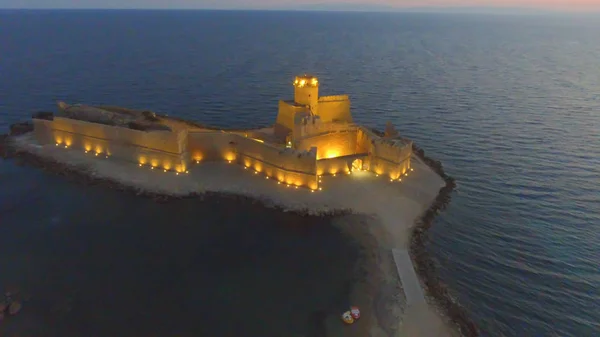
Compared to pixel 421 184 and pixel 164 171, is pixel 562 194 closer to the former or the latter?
pixel 421 184

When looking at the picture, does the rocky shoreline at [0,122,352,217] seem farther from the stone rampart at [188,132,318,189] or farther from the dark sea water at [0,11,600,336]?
the stone rampart at [188,132,318,189]

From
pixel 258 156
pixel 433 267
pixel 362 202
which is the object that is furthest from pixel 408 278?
pixel 258 156

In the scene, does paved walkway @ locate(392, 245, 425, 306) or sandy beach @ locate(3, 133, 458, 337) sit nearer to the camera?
sandy beach @ locate(3, 133, 458, 337)

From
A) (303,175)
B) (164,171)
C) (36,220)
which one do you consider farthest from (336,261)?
(36,220)

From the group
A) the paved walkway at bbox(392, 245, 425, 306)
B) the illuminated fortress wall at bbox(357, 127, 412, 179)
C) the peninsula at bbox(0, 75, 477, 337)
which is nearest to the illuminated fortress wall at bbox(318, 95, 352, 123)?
the peninsula at bbox(0, 75, 477, 337)

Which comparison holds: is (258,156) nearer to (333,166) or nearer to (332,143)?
(333,166)
